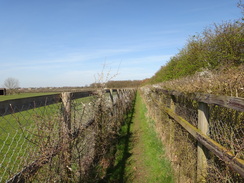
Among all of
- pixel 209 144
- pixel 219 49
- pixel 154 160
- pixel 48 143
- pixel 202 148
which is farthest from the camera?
pixel 219 49

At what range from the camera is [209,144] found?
2506 millimetres

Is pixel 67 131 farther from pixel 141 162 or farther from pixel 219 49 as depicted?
pixel 219 49

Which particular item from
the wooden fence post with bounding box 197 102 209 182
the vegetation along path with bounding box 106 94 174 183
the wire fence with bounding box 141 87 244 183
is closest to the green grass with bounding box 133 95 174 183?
the vegetation along path with bounding box 106 94 174 183

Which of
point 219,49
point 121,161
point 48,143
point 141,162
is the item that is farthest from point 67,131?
point 219,49

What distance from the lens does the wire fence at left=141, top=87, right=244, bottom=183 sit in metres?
2.17

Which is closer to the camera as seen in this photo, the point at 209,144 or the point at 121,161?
the point at 209,144

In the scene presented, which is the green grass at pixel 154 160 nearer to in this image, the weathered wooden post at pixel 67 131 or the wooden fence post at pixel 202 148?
the wooden fence post at pixel 202 148

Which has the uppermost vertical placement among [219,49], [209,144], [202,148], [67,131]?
[219,49]

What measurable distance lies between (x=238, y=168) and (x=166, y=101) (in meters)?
4.74

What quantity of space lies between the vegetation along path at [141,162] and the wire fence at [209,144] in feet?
0.93

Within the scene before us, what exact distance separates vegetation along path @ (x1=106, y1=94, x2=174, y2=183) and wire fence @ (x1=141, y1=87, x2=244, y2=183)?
285 millimetres

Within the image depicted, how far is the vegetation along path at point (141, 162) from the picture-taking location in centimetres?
419

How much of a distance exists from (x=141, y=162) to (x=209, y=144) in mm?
2779

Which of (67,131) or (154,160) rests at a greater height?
(67,131)
